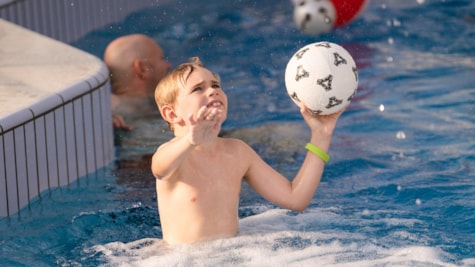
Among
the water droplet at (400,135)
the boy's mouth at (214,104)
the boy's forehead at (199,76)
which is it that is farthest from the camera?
the water droplet at (400,135)

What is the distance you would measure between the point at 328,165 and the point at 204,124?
2.25 meters

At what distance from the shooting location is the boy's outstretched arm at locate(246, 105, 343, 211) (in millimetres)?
4047

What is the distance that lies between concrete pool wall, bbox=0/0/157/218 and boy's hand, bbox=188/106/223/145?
1.58 meters

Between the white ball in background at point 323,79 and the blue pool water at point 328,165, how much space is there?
0.61 metres

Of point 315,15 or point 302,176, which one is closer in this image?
point 302,176

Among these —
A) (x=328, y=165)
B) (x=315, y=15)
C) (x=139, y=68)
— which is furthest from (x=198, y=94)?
(x=315, y=15)

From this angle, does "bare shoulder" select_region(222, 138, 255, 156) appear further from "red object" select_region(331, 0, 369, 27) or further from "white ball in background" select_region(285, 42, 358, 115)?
"red object" select_region(331, 0, 369, 27)

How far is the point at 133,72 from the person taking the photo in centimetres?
659

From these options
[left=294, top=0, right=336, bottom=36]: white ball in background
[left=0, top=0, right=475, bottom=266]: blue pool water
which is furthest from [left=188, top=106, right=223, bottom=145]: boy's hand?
[left=294, top=0, right=336, bottom=36]: white ball in background

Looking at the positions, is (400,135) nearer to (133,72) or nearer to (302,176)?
(133,72)

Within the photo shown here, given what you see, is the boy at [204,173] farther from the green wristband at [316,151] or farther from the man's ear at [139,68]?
the man's ear at [139,68]

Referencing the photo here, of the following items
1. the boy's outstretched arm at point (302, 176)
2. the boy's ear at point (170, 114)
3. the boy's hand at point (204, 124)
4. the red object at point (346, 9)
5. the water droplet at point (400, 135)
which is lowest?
the red object at point (346, 9)

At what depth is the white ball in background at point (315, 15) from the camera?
8.30 metres

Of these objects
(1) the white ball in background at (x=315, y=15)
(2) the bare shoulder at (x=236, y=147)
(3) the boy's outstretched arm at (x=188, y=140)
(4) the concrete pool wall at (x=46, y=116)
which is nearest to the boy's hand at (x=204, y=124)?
(3) the boy's outstretched arm at (x=188, y=140)
